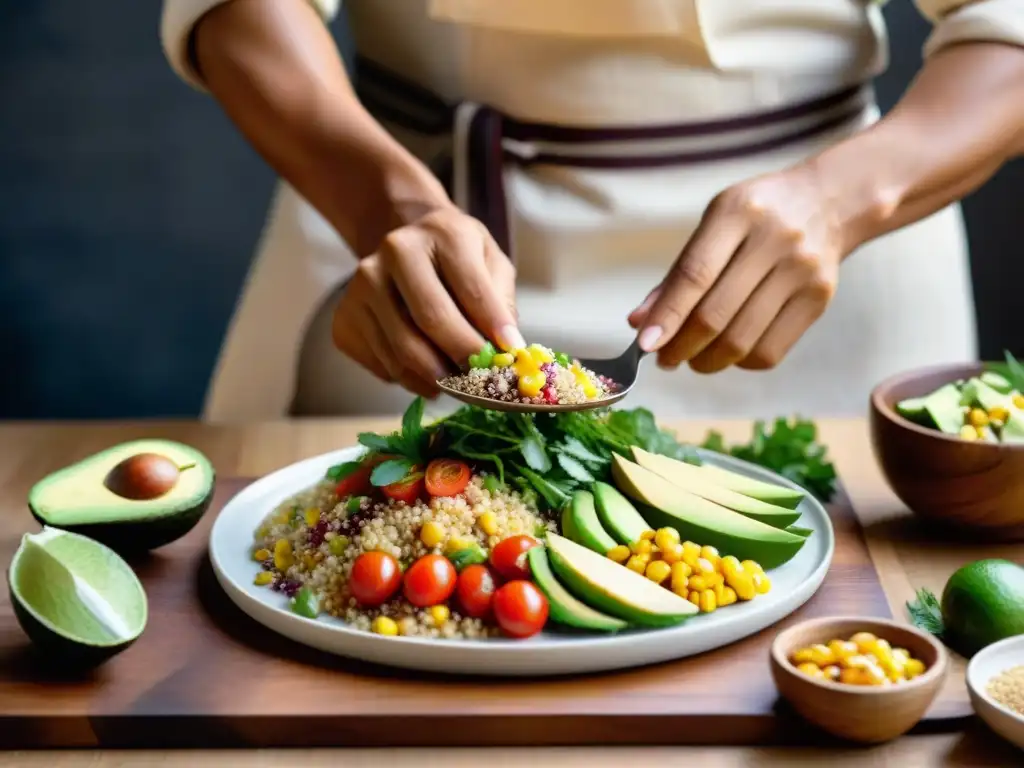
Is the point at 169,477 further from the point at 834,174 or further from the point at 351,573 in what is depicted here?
the point at 834,174

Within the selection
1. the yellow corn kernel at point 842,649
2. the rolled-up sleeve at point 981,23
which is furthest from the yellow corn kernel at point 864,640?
the rolled-up sleeve at point 981,23

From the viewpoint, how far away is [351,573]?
4.42ft

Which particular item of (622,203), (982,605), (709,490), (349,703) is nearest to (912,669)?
(982,605)

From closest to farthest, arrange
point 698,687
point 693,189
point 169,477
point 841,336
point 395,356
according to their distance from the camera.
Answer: point 698,687, point 169,477, point 395,356, point 693,189, point 841,336

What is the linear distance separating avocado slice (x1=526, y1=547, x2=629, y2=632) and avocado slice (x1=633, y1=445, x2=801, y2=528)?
266 mm

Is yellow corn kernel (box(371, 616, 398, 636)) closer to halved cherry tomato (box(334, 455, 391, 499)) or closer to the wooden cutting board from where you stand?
the wooden cutting board

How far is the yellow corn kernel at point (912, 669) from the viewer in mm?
1151

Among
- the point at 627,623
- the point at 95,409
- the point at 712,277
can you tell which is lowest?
the point at 95,409

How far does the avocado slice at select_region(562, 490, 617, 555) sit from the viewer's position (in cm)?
138

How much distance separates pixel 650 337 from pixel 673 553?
0.32m

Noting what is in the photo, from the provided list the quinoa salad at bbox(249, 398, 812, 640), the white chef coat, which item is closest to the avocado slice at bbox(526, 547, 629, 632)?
the quinoa salad at bbox(249, 398, 812, 640)

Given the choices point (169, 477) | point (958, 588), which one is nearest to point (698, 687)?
point (958, 588)

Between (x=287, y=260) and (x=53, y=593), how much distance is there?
1.02 meters

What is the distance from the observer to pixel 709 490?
1.52 m
